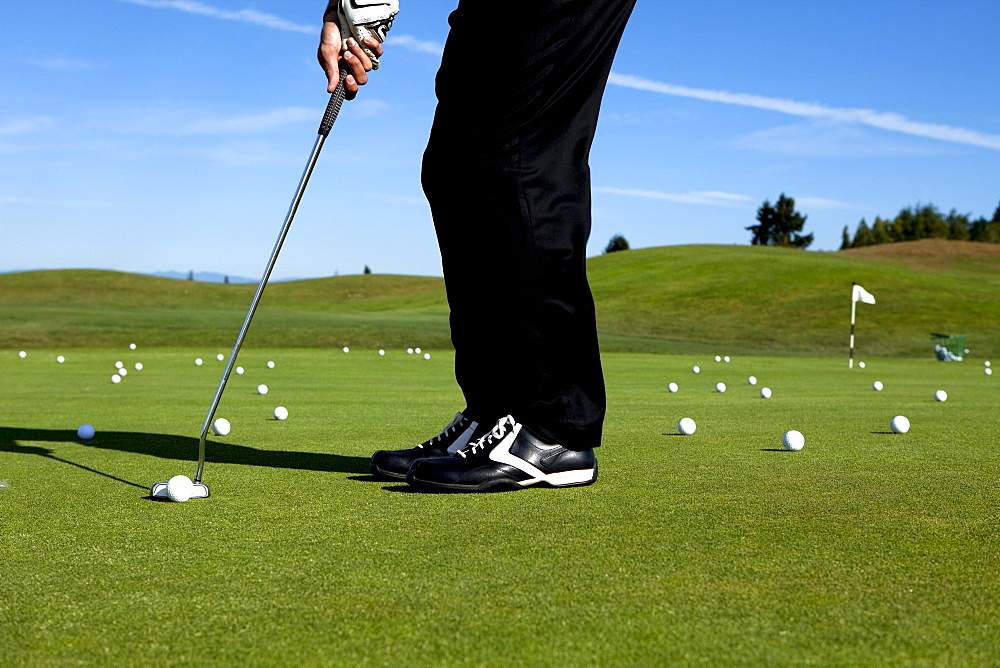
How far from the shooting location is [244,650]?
5.82 ft

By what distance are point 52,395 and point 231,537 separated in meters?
7.79

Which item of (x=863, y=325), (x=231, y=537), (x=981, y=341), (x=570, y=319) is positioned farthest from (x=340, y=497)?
(x=863, y=325)

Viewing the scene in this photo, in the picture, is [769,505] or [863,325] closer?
[769,505]

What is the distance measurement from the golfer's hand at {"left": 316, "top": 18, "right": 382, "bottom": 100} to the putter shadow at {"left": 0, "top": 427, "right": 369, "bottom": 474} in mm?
1651

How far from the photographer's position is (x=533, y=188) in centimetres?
399

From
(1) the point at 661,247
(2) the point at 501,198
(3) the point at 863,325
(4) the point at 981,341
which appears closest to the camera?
(2) the point at 501,198

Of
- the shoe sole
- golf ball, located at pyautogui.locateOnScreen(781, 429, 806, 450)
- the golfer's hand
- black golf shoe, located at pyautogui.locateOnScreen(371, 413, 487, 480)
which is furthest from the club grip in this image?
golf ball, located at pyautogui.locateOnScreen(781, 429, 806, 450)

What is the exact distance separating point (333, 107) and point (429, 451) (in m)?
1.52

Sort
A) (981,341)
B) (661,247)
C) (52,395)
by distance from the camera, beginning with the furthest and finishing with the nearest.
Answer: (661,247), (981,341), (52,395)

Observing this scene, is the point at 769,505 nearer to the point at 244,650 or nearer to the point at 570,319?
the point at 570,319

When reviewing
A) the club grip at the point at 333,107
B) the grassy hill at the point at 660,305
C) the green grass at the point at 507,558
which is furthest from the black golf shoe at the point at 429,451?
the grassy hill at the point at 660,305

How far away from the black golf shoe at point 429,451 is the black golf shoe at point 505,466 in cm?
22

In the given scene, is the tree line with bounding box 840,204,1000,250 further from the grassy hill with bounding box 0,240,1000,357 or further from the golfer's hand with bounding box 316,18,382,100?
the golfer's hand with bounding box 316,18,382,100

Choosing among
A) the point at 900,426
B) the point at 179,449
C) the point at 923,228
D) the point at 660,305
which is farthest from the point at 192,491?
the point at 923,228
